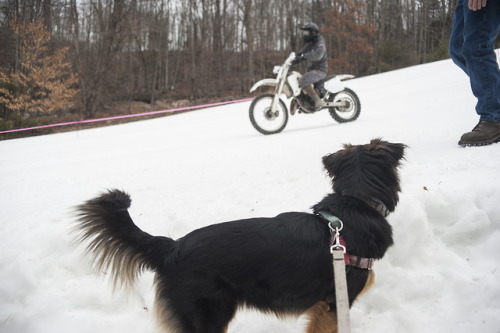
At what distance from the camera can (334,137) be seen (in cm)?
583

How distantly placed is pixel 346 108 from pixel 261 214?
528 centimetres

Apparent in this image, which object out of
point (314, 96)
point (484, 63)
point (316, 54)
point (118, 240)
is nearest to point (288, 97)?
point (314, 96)

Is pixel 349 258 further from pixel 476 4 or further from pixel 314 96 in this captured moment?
pixel 314 96

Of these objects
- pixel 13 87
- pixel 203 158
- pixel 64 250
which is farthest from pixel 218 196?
pixel 13 87

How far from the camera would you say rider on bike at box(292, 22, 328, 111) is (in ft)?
23.5

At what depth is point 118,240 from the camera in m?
1.83

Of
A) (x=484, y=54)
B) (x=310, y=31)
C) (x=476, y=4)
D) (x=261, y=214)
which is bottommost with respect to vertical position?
(x=261, y=214)

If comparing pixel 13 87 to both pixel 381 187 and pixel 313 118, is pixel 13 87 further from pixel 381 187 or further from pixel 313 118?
pixel 381 187

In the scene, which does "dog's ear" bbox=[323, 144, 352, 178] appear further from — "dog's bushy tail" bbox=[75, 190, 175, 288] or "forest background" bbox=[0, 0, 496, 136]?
"forest background" bbox=[0, 0, 496, 136]

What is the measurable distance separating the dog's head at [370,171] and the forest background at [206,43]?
64.9 ft

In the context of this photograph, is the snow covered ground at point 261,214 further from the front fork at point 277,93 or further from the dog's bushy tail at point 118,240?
the front fork at point 277,93

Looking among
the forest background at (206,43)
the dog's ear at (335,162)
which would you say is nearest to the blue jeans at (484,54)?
the dog's ear at (335,162)

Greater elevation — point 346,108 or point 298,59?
point 298,59

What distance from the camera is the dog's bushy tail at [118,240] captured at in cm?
181
